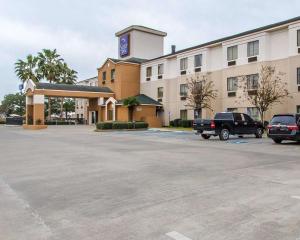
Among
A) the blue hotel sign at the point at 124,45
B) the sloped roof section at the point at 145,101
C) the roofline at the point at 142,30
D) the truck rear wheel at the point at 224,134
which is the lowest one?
the truck rear wheel at the point at 224,134

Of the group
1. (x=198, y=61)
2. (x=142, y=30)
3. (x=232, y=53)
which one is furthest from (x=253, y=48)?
(x=142, y=30)

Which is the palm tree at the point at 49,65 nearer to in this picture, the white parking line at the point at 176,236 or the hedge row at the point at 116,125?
the hedge row at the point at 116,125

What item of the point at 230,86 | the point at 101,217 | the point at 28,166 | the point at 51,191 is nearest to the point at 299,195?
the point at 101,217

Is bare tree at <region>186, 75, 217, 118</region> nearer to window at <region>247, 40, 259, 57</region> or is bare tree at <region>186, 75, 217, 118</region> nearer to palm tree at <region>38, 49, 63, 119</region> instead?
window at <region>247, 40, 259, 57</region>

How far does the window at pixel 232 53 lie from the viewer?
113ft

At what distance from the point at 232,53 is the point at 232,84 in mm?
3216

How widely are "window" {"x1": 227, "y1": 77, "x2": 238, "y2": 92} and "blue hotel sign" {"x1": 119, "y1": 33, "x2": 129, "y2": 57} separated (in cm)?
2267

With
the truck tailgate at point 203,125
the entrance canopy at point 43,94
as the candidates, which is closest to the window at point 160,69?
the entrance canopy at point 43,94

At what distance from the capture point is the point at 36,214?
5.51 metres

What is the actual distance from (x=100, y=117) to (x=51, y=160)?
38434 millimetres

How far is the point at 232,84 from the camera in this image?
3525 cm

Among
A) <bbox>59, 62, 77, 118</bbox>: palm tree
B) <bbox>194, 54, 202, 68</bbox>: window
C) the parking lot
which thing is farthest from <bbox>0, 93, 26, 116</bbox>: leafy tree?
the parking lot

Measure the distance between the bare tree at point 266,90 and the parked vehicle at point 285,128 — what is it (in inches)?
411

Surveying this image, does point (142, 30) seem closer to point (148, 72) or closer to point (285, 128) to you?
point (148, 72)
